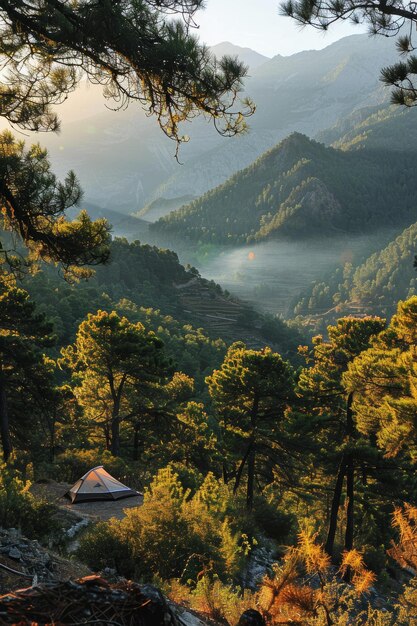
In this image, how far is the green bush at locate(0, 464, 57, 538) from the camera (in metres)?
8.48

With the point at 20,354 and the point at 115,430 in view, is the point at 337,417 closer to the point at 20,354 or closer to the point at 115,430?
the point at 115,430

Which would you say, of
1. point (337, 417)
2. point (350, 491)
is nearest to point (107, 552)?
point (337, 417)

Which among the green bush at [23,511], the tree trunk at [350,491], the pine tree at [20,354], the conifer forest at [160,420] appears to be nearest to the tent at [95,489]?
the conifer forest at [160,420]

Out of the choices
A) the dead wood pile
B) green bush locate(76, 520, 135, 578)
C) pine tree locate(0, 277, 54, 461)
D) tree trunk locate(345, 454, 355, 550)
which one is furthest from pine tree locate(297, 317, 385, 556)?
the dead wood pile

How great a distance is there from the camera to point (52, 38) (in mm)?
7188

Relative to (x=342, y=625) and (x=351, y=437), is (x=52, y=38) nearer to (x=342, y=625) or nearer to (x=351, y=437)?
(x=342, y=625)

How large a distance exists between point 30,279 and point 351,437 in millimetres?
72011

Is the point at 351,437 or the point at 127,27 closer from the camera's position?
the point at 127,27

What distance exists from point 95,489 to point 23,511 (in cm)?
966

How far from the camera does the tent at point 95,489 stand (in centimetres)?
1780

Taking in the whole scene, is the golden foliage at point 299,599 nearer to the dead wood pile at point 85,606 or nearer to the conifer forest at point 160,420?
the conifer forest at point 160,420

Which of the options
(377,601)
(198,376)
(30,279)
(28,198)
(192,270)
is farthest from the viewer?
(192,270)

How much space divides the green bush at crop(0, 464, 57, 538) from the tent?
864 centimetres

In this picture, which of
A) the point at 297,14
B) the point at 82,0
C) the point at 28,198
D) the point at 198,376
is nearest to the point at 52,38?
the point at 82,0
